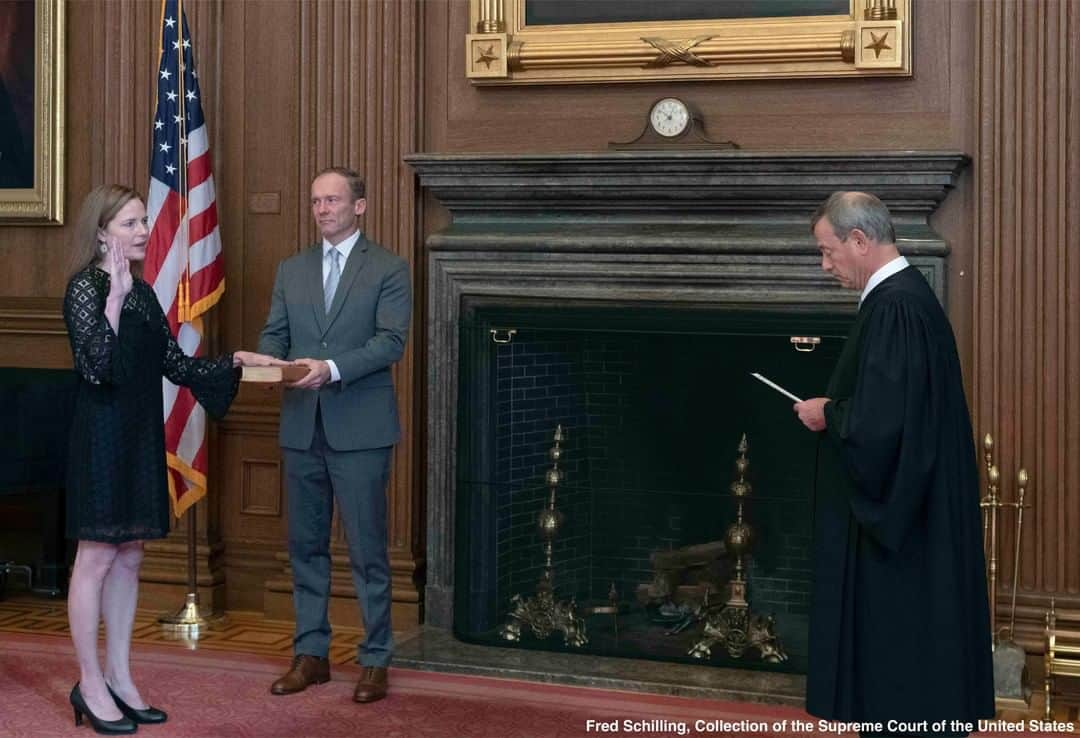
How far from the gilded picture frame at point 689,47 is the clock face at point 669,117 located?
107 mm

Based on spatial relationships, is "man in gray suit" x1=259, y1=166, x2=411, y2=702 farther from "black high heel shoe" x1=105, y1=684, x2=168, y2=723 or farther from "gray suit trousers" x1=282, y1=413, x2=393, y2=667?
"black high heel shoe" x1=105, y1=684, x2=168, y2=723

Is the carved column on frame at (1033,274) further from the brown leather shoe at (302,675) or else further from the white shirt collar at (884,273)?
the brown leather shoe at (302,675)

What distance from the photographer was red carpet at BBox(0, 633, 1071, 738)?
192 inches

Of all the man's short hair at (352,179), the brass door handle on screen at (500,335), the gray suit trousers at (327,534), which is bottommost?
the gray suit trousers at (327,534)

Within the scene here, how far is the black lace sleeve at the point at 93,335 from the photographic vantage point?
4.58 metres

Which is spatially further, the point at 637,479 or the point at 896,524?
the point at 637,479

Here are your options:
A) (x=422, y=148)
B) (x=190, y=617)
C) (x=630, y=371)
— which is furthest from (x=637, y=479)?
(x=190, y=617)

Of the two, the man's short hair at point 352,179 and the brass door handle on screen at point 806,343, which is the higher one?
the man's short hair at point 352,179

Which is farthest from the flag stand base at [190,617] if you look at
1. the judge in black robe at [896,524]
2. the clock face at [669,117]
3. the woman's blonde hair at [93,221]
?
the judge in black robe at [896,524]

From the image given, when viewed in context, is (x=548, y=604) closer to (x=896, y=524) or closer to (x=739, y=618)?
(x=739, y=618)

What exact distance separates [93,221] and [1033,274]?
3.25 meters

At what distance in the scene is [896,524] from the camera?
354cm

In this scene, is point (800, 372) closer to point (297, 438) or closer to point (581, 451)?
point (581, 451)

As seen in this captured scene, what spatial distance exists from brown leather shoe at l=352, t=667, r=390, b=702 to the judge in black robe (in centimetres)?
198
